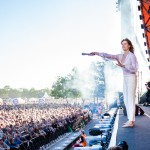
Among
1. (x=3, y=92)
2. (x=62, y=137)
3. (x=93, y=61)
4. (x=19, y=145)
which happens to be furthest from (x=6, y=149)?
(x=3, y=92)

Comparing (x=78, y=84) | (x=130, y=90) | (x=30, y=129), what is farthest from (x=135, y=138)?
(x=78, y=84)

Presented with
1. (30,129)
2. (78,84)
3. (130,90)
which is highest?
(78,84)

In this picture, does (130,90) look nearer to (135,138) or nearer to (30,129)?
(135,138)

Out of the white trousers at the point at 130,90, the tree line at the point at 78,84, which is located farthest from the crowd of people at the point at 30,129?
the tree line at the point at 78,84

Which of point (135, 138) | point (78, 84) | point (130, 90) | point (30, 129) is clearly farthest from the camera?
point (78, 84)

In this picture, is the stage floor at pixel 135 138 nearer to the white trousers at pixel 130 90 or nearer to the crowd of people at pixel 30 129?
the white trousers at pixel 130 90

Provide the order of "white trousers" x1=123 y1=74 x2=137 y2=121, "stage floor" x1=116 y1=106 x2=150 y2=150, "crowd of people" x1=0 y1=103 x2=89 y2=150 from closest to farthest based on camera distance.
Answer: "stage floor" x1=116 y1=106 x2=150 y2=150 < "white trousers" x1=123 y1=74 x2=137 y2=121 < "crowd of people" x1=0 y1=103 x2=89 y2=150

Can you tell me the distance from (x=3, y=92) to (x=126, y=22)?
112 m

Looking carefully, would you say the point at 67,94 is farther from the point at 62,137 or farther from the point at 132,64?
the point at 132,64

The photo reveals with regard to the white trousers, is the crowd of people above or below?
below

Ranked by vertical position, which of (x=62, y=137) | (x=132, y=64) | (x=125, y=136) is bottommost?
(x=62, y=137)

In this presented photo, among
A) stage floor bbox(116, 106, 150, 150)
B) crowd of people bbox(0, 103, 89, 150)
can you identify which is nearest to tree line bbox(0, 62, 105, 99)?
crowd of people bbox(0, 103, 89, 150)

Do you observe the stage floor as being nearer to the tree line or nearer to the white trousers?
the white trousers

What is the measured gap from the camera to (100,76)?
72.9m
